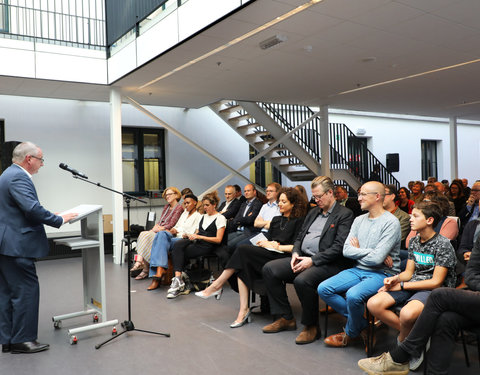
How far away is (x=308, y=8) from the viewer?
4375 mm

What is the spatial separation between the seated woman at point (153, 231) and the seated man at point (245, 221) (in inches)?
33.2

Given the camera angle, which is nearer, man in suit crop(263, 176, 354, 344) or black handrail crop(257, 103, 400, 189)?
man in suit crop(263, 176, 354, 344)

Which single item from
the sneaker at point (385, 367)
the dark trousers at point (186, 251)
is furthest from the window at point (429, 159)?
the sneaker at point (385, 367)

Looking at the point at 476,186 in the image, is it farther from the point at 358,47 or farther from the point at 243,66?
the point at 243,66

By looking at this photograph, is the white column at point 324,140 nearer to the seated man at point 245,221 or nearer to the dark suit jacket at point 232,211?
the dark suit jacket at point 232,211

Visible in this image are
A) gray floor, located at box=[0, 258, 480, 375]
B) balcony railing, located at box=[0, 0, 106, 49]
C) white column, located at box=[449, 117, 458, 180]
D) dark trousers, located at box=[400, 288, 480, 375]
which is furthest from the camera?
white column, located at box=[449, 117, 458, 180]

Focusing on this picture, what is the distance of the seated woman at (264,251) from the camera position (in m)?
4.10

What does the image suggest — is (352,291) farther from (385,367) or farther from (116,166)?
(116,166)

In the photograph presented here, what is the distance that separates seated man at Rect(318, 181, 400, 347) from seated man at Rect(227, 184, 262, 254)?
231 centimetres

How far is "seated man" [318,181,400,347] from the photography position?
3.23 m

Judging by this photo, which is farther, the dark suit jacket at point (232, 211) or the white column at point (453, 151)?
the white column at point (453, 151)

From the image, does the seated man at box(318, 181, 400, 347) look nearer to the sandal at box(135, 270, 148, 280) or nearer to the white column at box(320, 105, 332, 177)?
the sandal at box(135, 270, 148, 280)


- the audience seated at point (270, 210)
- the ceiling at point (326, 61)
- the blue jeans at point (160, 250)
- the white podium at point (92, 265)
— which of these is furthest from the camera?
the blue jeans at point (160, 250)

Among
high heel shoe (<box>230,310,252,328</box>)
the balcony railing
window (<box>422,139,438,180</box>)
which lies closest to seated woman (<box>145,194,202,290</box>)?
high heel shoe (<box>230,310,252,328</box>)
